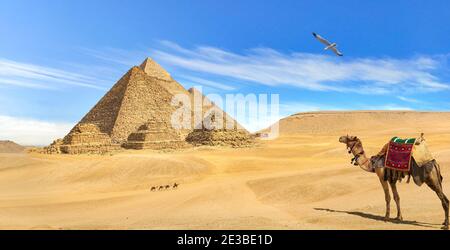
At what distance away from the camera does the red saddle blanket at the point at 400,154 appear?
28.7ft

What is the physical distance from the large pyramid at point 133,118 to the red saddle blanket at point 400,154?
40.6 m

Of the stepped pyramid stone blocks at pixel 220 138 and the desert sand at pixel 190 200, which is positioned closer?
the desert sand at pixel 190 200

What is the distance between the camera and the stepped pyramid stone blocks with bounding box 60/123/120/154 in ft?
154

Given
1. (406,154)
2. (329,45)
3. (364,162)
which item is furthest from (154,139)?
(406,154)

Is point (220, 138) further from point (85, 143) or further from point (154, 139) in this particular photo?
point (85, 143)

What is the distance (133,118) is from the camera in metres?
69.2

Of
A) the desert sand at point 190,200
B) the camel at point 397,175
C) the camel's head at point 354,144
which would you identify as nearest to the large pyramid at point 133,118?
the desert sand at point 190,200

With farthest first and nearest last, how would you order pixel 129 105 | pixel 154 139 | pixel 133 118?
1. pixel 129 105
2. pixel 133 118
3. pixel 154 139

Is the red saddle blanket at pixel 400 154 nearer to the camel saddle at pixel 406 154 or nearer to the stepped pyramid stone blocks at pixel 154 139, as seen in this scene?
the camel saddle at pixel 406 154

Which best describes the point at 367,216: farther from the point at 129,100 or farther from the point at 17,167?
the point at 129,100

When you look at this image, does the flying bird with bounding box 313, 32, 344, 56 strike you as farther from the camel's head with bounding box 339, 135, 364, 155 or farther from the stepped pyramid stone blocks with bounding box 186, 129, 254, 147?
the stepped pyramid stone blocks with bounding box 186, 129, 254, 147

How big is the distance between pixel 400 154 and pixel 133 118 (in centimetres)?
6307

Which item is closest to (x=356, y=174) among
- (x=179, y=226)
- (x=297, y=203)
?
(x=297, y=203)
